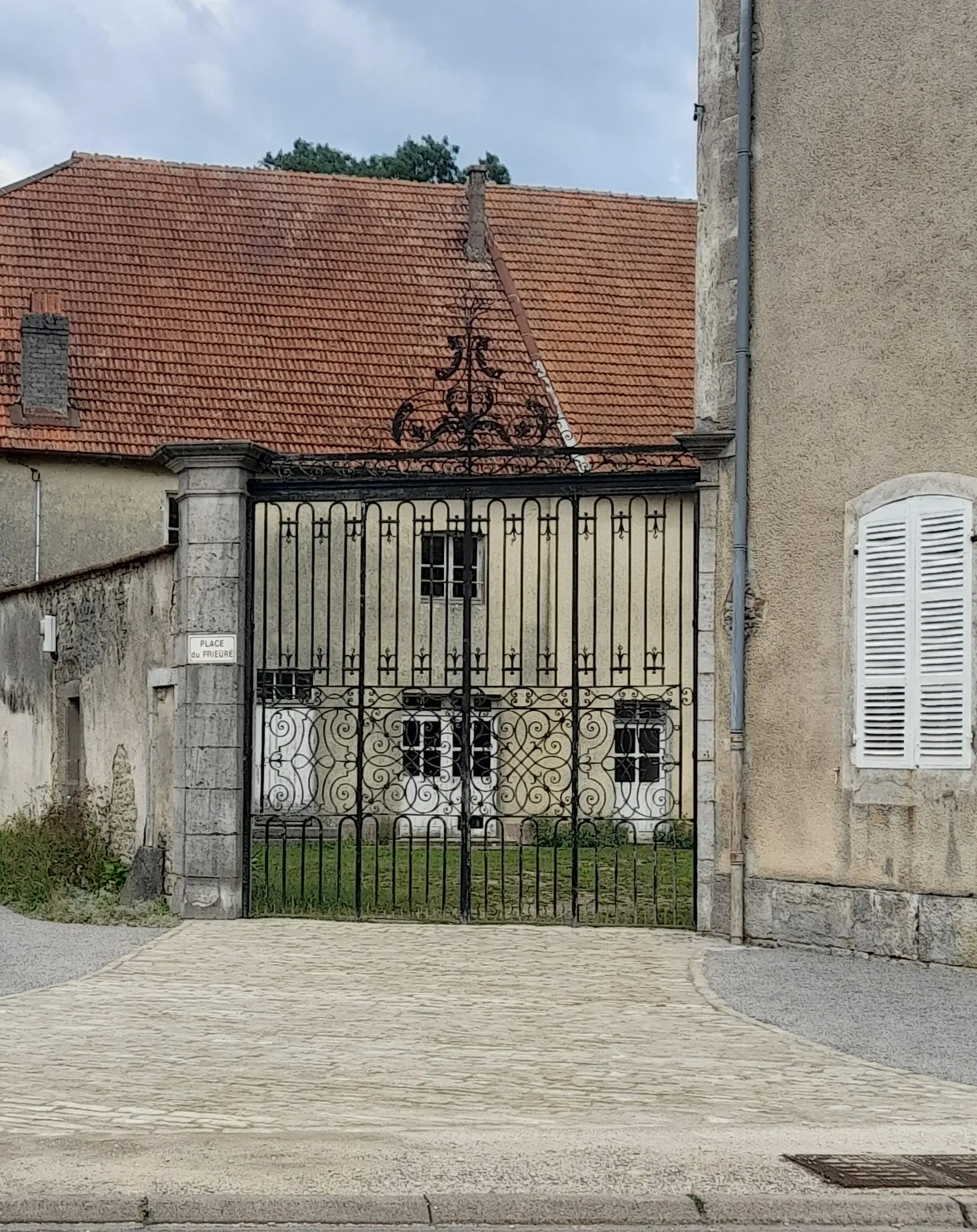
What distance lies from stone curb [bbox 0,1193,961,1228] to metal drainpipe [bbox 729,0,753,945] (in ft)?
23.1

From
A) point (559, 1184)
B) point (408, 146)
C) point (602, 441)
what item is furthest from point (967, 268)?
point (408, 146)

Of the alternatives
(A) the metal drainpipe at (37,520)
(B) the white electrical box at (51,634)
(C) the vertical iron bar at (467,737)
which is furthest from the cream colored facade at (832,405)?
(A) the metal drainpipe at (37,520)

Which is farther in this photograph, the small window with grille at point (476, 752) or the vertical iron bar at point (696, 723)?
the small window with grille at point (476, 752)

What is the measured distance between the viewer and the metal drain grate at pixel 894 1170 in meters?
6.27

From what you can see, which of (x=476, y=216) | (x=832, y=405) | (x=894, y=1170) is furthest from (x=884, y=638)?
(x=476, y=216)

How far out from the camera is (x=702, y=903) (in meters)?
13.5

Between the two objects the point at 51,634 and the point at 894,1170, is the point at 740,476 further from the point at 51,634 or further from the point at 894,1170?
the point at 51,634

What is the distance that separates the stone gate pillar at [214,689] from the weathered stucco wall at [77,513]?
433 inches

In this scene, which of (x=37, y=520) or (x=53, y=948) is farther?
(x=37, y=520)

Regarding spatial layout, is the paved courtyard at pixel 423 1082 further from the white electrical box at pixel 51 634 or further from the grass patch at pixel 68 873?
the white electrical box at pixel 51 634

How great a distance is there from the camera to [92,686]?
697 inches

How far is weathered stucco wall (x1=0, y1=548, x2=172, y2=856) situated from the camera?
16.0 meters

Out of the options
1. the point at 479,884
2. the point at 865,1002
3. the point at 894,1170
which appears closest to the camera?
the point at 894,1170

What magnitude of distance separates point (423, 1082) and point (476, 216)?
2369 centimetres
